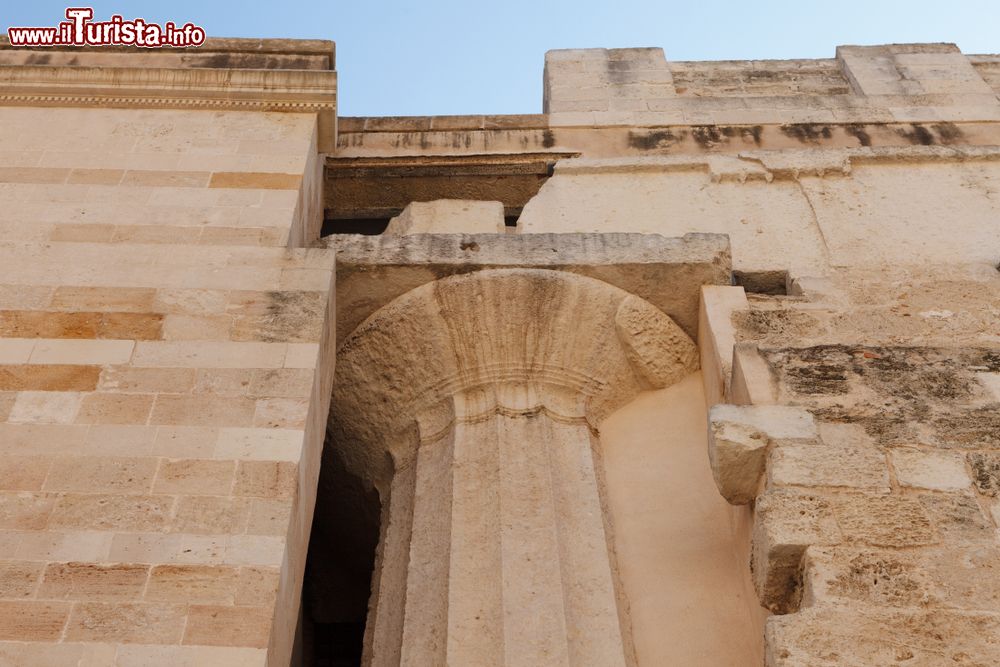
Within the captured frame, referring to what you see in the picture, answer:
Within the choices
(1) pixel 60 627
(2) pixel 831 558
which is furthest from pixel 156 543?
(2) pixel 831 558

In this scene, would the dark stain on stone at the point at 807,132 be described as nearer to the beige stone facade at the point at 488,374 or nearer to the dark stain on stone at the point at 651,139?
the beige stone facade at the point at 488,374

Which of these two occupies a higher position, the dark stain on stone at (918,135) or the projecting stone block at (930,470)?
the dark stain on stone at (918,135)

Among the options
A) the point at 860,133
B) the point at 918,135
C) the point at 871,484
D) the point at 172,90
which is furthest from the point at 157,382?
the point at 918,135

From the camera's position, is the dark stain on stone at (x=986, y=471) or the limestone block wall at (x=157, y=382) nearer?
the limestone block wall at (x=157, y=382)

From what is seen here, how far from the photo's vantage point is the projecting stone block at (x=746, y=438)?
377 centimetres

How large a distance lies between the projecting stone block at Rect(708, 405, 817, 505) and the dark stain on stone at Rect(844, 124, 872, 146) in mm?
3589

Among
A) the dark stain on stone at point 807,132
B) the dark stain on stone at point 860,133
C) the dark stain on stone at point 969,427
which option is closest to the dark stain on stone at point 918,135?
the dark stain on stone at point 860,133

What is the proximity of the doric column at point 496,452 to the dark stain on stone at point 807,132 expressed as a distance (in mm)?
2405

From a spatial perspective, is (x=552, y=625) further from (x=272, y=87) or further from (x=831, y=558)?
(x=272, y=87)

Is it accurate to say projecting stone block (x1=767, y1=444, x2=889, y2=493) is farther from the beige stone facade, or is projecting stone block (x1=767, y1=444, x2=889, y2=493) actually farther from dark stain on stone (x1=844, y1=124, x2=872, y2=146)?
dark stain on stone (x1=844, y1=124, x2=872, y2=146)

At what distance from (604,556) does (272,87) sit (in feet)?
11.1

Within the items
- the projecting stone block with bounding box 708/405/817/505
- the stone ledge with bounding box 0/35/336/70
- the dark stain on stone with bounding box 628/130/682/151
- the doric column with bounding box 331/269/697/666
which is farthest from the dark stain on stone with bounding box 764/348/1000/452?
the stone ledge with bounding box 0/35/336/70

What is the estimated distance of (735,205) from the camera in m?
6.15

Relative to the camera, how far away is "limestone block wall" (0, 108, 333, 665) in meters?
3.37
